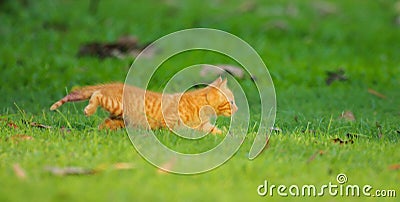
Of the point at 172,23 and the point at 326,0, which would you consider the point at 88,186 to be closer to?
the point at 172,23

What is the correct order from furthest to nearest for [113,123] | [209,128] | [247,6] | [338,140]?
[247,6] < [113,123] < [209,128] < [338,140]

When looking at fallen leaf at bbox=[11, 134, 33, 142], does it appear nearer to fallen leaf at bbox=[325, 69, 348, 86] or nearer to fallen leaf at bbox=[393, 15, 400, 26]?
fallen leaf at bbox=[325, 69, 348, 86]

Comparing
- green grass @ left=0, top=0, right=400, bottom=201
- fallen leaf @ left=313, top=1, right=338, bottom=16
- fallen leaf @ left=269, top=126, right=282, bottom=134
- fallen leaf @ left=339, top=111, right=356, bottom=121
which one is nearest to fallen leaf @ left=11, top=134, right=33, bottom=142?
green grass @ left=0, top=0, right=400, bottom=201

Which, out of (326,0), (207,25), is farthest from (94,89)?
(326,0)

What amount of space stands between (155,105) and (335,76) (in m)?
4.20

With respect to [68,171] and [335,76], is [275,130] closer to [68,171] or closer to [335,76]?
[68,171]

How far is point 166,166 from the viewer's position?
15.1 feet

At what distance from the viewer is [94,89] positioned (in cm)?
577

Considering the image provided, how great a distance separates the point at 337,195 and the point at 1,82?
542cm

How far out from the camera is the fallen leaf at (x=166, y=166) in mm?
4512

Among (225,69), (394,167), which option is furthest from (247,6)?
(394,167)

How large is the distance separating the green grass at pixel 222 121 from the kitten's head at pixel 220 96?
0.49 m

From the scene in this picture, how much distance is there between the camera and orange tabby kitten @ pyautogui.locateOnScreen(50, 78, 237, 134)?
5652 mm

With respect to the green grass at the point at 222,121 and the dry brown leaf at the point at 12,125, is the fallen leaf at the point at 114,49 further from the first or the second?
the dry brown leaf at the point at 12,125
